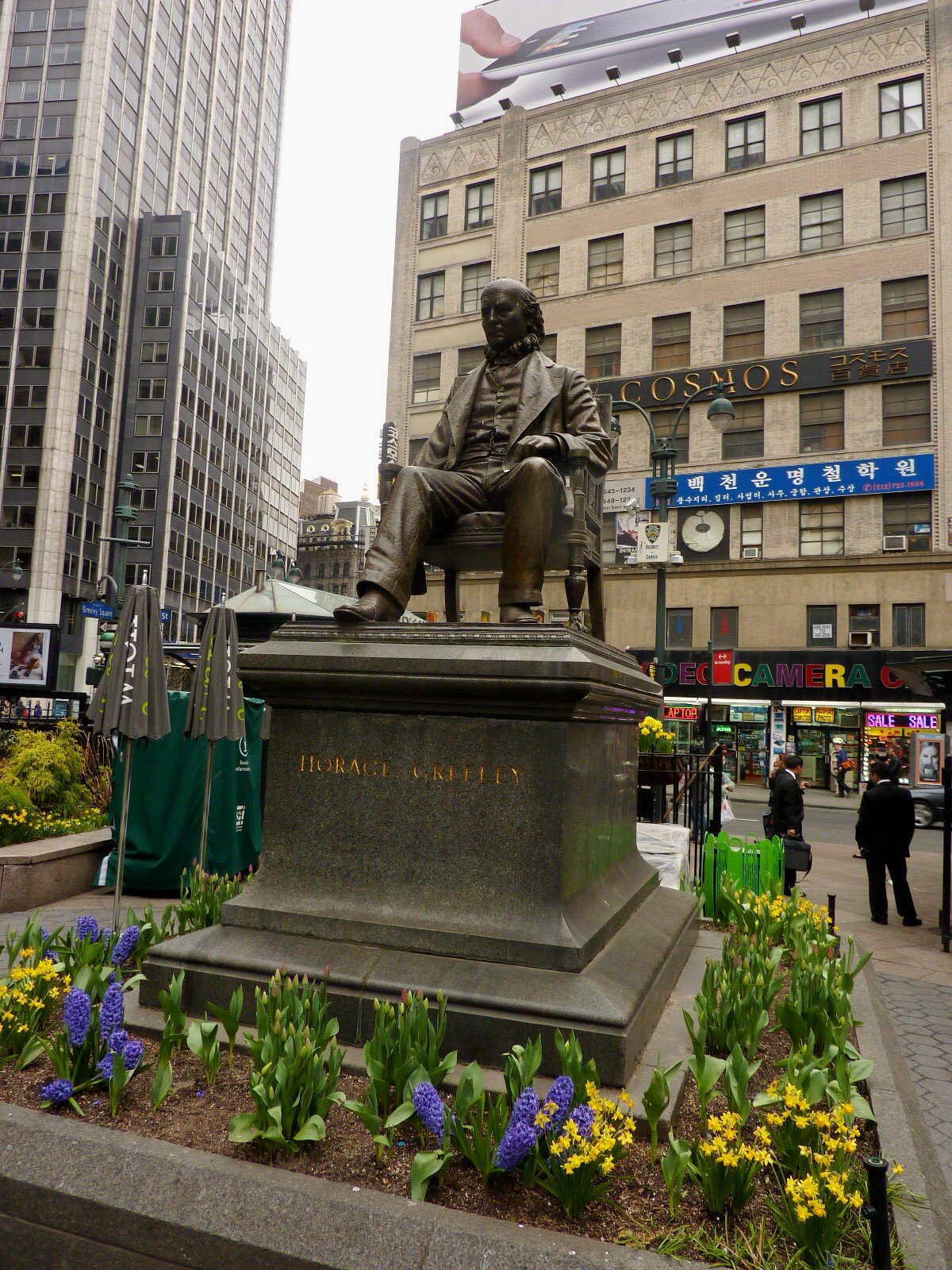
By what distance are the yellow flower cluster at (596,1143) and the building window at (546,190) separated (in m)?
40.4

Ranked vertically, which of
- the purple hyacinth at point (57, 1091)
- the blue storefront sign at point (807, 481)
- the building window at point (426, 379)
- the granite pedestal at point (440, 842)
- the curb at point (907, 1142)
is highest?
the building window at point (426, 379)

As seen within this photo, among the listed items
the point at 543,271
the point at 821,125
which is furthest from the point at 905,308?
Result: the point at 543,271

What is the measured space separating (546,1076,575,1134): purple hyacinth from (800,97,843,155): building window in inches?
1508

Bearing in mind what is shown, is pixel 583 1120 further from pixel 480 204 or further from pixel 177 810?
pixel 480 204

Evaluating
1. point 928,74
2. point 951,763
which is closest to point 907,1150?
point 951,763

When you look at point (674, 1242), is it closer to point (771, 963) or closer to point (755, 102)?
point (771, 963)

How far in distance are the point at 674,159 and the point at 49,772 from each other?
35654 mm

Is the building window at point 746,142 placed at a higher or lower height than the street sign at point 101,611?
higher

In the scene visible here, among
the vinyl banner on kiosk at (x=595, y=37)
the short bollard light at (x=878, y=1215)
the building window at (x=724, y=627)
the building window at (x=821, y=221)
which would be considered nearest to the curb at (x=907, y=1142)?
the short bollard light at (x=878, y=1215)

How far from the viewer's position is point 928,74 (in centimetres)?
3145

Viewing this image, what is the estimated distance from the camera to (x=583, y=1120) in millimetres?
2770

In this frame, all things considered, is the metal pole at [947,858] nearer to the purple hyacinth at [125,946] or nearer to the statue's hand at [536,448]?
the statue's hand at [536,448]

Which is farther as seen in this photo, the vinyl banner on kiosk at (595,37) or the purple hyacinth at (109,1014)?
the vinyl banner on kiosk at (595,37)

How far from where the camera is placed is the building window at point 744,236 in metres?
34.0
